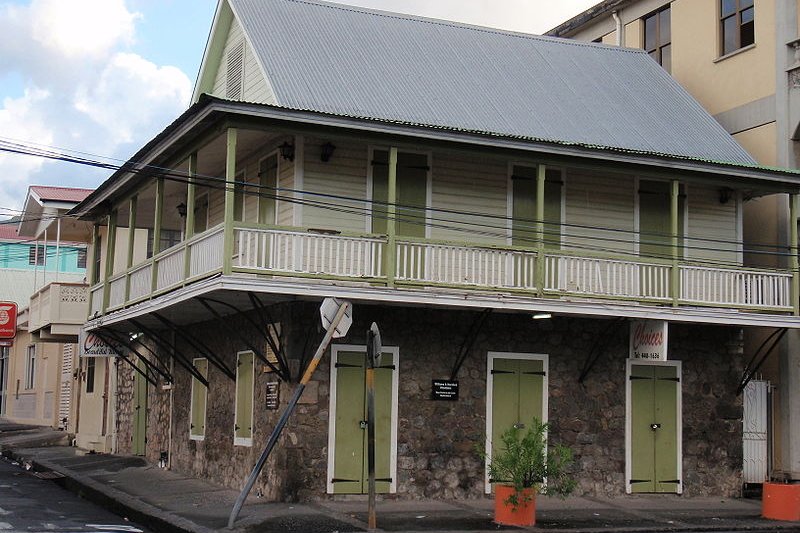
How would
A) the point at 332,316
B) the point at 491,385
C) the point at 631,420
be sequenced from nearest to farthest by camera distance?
the point at 332,316 → the point at 491,385 → the point at 631,420

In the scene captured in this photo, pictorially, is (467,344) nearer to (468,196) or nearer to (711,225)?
(468,196)

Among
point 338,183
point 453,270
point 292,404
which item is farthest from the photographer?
point 338,183

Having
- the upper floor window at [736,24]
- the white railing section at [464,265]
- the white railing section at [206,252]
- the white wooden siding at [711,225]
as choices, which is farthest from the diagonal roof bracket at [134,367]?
the upper floor window at [736,24]

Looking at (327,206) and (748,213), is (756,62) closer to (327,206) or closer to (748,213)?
(748,213)

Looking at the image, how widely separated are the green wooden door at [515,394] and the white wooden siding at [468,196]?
2114 mm

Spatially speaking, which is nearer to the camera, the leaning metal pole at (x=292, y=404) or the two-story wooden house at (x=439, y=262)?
the leaning metal pole at (x=292, y=404)

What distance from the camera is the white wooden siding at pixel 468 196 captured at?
19000 millimetres

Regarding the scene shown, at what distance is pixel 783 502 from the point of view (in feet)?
58.0

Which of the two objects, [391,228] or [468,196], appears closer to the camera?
[391,228]

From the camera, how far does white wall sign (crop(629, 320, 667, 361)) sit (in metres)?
18.8

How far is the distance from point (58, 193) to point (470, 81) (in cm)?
1395

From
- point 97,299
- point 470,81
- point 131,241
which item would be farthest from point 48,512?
point 470,81

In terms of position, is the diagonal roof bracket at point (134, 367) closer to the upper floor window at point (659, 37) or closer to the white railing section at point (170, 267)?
the white railing section at point (170, 267)

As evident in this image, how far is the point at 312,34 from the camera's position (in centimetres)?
2109
